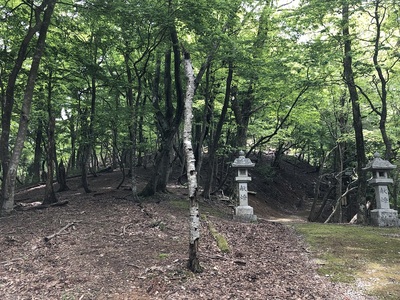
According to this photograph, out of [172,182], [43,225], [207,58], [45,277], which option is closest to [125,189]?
[172,182]

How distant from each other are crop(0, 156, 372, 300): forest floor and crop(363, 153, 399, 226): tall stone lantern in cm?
307

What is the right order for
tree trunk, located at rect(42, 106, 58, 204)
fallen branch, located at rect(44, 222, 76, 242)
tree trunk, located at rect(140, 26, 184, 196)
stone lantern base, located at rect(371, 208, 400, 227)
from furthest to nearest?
tree trunk, located at rect(140, 26, 184, 196), tree trunk, located at rect(42, 106, 58, 204), stone lantern base, located at rect(371, 208, 400, 227), fallen branch, located at rect(44, 222, 76, 242)

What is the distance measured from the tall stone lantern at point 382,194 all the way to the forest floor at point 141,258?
3.07 meters

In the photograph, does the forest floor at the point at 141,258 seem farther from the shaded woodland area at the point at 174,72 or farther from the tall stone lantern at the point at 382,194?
the tall stone lantern at the point at 382,194

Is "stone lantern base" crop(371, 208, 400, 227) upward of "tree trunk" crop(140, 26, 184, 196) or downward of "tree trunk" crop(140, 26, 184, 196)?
downward

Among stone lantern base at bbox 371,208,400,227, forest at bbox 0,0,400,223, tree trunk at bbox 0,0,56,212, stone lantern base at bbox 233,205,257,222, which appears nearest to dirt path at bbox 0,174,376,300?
tree trunk at bbox 0,0,56,212

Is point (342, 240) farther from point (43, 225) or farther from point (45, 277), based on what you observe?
point (43, 225)

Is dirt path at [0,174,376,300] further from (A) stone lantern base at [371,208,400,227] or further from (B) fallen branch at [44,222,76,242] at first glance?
(A) stone lantern base at [371,208,400,227]

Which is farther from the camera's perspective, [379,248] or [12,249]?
[379,248]

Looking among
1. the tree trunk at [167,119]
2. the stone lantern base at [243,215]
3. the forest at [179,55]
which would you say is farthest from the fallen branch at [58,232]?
the stone lantern base at [243,215]

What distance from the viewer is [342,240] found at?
7.96m

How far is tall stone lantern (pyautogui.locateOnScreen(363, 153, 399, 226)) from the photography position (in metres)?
10.1

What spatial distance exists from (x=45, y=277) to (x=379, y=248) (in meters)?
7.02

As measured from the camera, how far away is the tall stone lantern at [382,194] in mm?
10078
